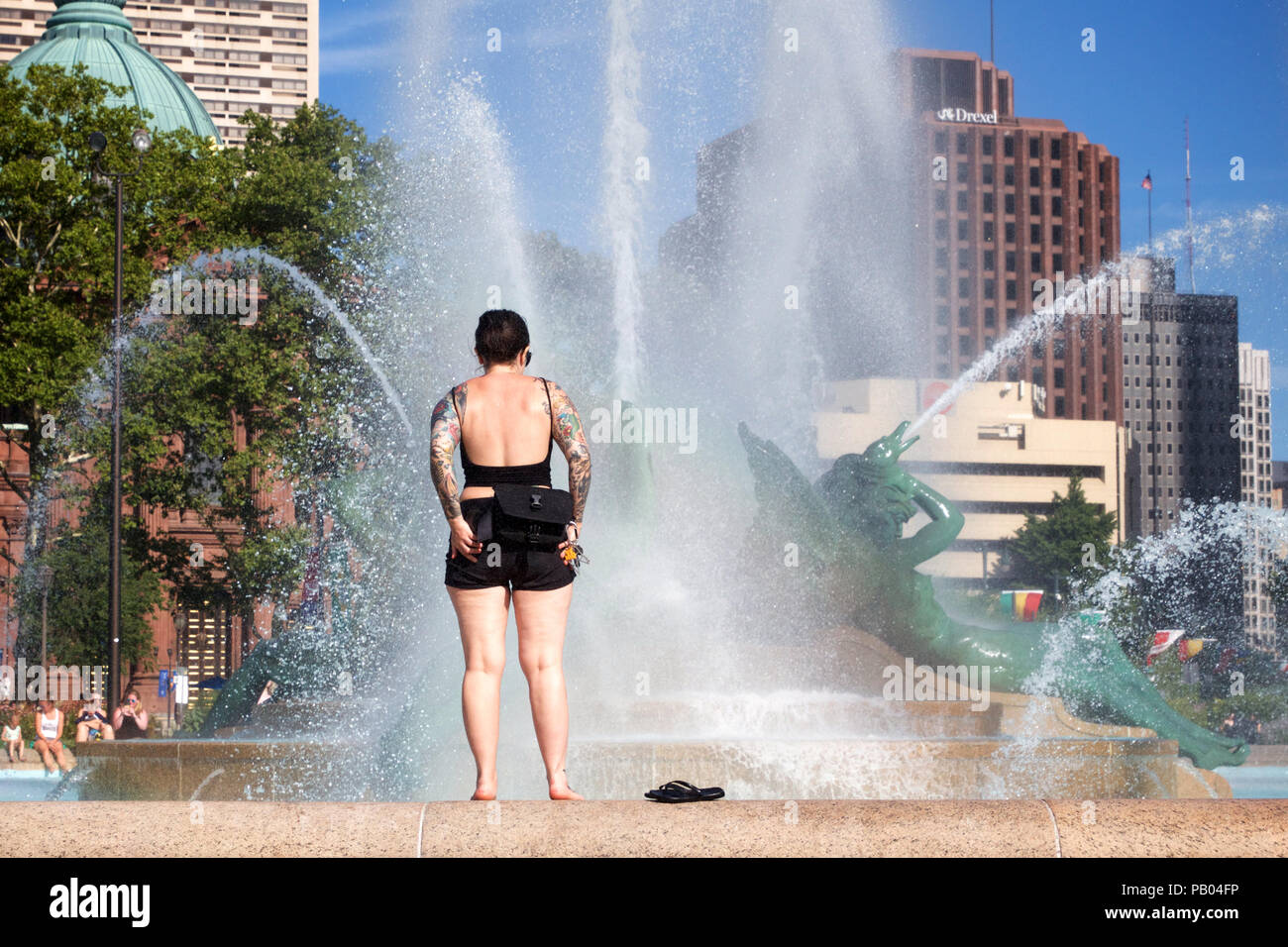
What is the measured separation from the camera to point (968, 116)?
104 meters

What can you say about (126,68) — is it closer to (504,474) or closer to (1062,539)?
(1062,539)

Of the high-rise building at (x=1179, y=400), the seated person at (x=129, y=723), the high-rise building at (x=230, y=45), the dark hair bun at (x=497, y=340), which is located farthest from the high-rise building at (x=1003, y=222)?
the dark hair bun at (x=497, y=340)

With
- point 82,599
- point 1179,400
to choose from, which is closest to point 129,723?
point 82,599

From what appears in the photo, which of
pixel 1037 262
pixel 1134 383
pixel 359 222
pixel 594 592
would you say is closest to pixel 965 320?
pixel 1037 262

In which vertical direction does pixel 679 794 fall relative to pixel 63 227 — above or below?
below

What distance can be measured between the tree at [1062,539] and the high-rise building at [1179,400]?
1212 inches

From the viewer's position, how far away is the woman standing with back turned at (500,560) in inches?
199

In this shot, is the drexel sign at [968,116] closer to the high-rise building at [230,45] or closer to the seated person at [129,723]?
the high-rise building at [230,45]

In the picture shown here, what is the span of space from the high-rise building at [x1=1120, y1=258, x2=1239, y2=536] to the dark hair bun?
348ft

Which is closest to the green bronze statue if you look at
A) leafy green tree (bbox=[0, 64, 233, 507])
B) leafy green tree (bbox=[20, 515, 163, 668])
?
leafy green tree (bbox=[0, 64, 233, 507])

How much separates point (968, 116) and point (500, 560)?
342 ft

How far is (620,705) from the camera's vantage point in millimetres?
12633
